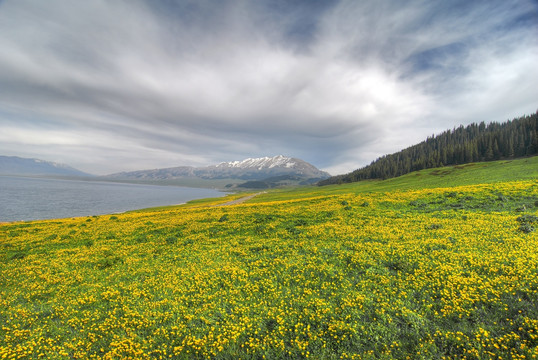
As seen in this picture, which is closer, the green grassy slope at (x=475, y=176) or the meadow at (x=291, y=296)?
the meadow at (x=291, y=296)

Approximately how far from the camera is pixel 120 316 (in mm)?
9438

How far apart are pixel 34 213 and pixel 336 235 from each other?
99.4 m

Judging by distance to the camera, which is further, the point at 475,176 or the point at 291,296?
the point at 475,176

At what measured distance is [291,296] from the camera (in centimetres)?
991

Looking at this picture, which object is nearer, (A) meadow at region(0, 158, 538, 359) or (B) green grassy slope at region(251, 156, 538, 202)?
(A) meadow at region(0, 158, 538, 359)

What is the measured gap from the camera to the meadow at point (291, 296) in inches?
281

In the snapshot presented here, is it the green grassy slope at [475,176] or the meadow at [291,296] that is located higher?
the green grassy slope at [475,176]

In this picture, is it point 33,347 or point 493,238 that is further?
point 493,238

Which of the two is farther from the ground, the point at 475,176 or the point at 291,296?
the point at 475,176

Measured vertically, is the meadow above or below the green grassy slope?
below

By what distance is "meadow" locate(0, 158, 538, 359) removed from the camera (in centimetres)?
714

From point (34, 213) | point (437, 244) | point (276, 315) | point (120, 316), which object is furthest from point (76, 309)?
point (34, 213)

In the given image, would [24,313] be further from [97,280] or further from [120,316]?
[120,316]

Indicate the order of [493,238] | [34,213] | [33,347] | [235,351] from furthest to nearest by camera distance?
1. [34,213]
2. [493,238]
3. [33,347]
4. [235,351]
